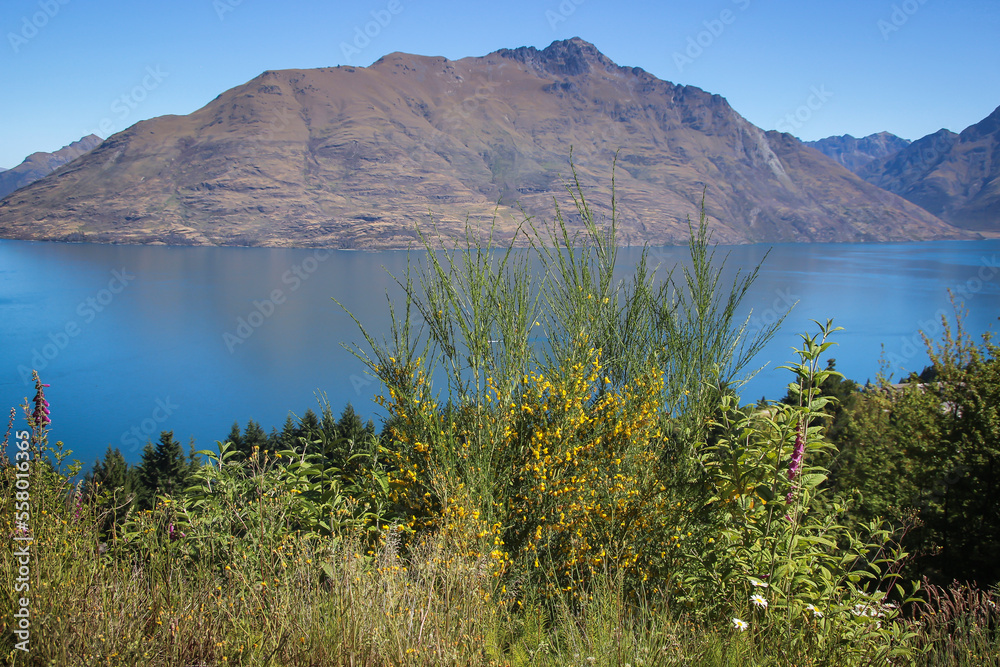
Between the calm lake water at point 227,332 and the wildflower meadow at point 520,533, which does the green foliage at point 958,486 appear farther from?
the calm lake water at point 227,332

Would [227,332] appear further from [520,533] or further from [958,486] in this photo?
[520,533]

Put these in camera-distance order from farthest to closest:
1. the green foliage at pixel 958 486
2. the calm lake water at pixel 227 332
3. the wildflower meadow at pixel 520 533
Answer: the calm lake water at pixel 227 332 < the green foliage at pixel 958 486 < the wildflower meadow at pixel 520 533

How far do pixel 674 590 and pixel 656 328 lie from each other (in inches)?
62.5

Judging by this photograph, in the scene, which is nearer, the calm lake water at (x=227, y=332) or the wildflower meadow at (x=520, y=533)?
the wildflower meadow at (x=520, y=533)

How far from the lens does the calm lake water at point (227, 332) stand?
1332 inches

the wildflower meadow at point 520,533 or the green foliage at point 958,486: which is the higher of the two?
the wildflower meadow at point 520,533

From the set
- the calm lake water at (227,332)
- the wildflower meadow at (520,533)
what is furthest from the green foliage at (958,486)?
the calm lake water at (227,332)

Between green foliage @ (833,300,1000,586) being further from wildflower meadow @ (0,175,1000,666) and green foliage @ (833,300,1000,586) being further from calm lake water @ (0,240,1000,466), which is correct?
calm lake water @ (0,240,1000,466)

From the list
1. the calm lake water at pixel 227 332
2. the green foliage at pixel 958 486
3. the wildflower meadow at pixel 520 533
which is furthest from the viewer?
the calm lake water at pixel 227 332

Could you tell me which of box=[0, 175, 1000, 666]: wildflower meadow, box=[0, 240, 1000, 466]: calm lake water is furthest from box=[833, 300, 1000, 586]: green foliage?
box=[0, 240, 1000, 466]: calm lake water

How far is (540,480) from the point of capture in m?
2.72

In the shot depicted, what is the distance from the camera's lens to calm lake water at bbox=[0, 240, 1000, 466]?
33844 millimetres

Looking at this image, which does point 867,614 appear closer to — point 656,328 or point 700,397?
point 700,397

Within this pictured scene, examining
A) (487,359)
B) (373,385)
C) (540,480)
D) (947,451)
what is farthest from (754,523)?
(373,385)
